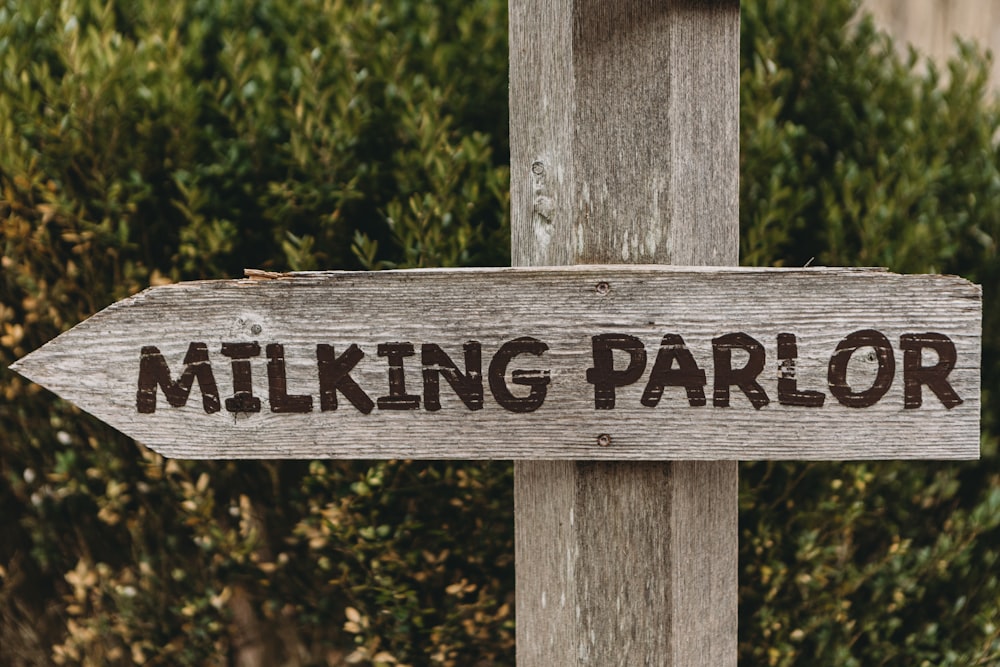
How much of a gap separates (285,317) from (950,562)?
1824mm

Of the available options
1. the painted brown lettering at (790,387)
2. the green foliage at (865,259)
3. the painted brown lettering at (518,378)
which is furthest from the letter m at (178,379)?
the green foliage at (865,259)

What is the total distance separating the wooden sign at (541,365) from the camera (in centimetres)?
125

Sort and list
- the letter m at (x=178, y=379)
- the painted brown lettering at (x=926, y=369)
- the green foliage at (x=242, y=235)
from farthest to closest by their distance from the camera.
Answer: the green foliage at (x=242, y=235) → the letter m at (x=178, y=379) → the painted brown lettering at (x=926, y=369)

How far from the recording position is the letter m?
4.43ft

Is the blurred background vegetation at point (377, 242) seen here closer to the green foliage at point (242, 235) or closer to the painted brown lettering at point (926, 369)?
the green foliage at point (242, 235)

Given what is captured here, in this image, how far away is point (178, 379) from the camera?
1.36 m

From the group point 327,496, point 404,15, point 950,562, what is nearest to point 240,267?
point 327,496

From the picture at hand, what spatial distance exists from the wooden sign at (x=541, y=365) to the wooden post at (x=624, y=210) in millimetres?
109

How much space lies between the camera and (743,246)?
6.93 feet

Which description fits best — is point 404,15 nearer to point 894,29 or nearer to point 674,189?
point 674,189

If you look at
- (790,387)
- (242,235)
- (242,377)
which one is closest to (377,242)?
(242,235)

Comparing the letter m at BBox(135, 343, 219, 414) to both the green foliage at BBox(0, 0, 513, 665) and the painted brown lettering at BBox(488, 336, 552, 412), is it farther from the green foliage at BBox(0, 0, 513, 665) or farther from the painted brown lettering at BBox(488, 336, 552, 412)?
the green foliage at BBox(0, 0, 513, 665)

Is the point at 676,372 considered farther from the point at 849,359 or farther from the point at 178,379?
the point at 178,379

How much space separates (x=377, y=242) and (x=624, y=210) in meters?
0.92
